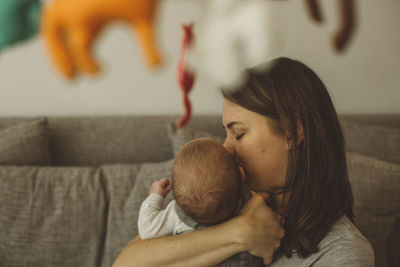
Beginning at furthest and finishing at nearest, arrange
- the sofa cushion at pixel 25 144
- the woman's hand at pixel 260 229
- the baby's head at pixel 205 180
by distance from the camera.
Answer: the sofa cushion at pixel 25 144
the woman's hand at pixel 260 229
the baby's head at pixel 205 180

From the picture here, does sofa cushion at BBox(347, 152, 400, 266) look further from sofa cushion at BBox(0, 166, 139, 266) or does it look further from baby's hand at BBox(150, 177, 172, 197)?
sofa cushion at BBox(0, 166, 139, 266)

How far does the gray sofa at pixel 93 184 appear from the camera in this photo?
4.09 ft

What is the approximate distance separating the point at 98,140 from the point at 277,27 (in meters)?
1.31

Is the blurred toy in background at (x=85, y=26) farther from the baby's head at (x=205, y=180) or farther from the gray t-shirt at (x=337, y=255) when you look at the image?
the gray t-shirt at (x=337, y=255)

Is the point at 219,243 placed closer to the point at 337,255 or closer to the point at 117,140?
the point at 337,255

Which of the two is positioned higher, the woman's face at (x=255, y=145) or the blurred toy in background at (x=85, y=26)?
the blurred toy in background at (x=85, y=26)

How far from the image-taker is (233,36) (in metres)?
0.27

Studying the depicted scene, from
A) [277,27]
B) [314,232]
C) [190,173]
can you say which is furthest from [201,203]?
[277,27]

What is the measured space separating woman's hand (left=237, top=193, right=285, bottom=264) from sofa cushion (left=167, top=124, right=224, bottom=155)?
0.44m

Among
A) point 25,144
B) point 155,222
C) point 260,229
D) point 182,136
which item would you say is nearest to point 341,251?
point 260,229

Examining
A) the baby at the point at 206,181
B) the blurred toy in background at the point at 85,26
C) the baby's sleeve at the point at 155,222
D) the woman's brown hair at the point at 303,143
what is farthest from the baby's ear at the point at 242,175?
the blurred toy in background at the point at 85,26

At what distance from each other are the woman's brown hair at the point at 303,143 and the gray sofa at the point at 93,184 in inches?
15.5

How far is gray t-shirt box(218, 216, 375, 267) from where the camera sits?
88 centimetres

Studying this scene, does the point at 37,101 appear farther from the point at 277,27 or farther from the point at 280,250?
the point at 277,27
